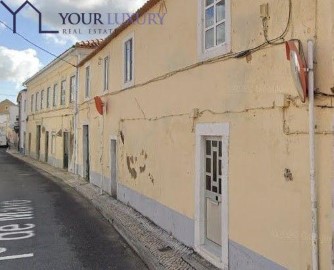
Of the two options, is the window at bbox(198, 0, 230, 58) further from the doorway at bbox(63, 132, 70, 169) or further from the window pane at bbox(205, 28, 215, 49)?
the doorway at bbox(63, 132, 70, 169)

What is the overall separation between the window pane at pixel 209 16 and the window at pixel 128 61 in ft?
15.1

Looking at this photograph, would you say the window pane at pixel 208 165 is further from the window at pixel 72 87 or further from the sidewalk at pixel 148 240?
the window at pixel 72 87

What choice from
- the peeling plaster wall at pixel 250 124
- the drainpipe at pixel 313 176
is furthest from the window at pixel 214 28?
the drainpipe at pixel 313 176

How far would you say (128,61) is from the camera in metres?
11.4

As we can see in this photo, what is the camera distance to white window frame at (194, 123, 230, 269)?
234 inches

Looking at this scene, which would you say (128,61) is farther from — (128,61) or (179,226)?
(179,226)

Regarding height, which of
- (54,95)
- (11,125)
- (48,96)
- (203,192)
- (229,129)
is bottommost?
(203,192)

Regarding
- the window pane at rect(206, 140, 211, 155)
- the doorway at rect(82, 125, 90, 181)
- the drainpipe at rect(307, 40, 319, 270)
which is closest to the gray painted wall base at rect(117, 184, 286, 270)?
the drainpipe at rect(307, 40, 319, 270)

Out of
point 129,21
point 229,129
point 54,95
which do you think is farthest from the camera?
point 54,95

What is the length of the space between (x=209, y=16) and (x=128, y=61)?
5144 mm

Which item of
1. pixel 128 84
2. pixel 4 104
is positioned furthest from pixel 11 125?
pixel 128 84

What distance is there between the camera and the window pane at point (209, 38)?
21.4 feet

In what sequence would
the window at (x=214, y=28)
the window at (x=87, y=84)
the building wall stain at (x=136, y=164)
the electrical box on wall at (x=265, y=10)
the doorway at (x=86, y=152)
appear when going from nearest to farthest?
1. the electrical box on wall at (x=265, y=10)
2. the window at (x=214, y=28)
3. the building wall stain at (x=136, y=164)
4. the window at (x=87, y=84)
5. the doorway at (x=86, y=152)

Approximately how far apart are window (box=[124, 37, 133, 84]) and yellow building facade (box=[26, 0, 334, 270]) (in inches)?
2.8
